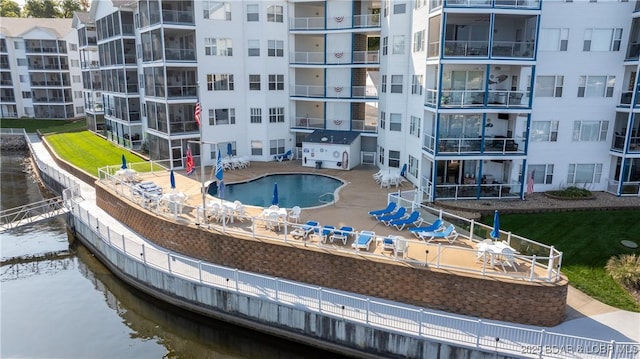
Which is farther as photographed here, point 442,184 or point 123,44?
point 123,44

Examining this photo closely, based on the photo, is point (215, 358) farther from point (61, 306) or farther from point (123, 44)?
point (123, 44)

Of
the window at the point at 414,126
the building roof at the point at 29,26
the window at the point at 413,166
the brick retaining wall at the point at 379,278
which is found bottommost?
the brick retaining wall at the point at 379,278

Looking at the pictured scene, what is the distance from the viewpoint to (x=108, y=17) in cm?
4478

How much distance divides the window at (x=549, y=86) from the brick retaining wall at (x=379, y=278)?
15106mm

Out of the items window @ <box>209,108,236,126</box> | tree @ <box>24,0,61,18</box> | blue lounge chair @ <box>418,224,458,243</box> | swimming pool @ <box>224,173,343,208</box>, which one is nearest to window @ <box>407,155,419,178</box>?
swimming pool @ <box>224,173,343,208</box>

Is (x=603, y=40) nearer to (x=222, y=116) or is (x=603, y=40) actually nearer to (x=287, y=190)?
(x=287, y=190)

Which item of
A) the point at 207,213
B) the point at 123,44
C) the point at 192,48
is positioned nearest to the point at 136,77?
the point at 123,44

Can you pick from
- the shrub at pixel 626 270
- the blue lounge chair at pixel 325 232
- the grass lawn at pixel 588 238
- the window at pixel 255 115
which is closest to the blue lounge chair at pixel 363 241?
the blue lounge chair at pixel 325 232

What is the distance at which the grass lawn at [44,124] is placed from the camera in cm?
6172

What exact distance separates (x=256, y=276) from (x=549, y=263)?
440 inches

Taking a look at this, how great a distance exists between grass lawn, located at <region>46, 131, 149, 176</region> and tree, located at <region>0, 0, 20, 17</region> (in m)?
63.1

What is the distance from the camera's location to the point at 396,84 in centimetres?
3269

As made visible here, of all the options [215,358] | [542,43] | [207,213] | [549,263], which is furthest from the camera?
[542,43]

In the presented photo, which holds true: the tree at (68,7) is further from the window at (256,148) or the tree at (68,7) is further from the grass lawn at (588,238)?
the grass lawn at (588,238)
